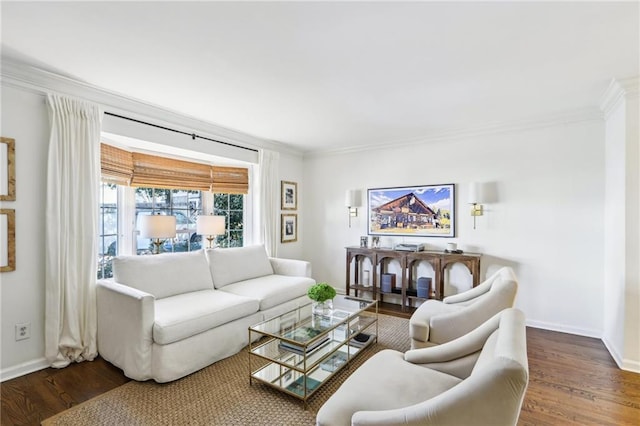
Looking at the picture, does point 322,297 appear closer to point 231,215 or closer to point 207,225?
point 207,225

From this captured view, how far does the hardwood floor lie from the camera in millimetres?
1950

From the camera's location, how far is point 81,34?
6.18 feet

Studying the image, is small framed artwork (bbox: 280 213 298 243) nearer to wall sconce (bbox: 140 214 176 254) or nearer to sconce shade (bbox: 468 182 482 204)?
wall sconce (bbox: 140 214 176 254)

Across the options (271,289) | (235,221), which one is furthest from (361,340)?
(235,221)

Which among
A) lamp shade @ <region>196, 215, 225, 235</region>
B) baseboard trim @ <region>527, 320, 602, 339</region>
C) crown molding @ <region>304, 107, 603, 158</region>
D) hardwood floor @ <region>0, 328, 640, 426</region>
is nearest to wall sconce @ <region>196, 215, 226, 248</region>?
lamp shade @ <region>196, 215, 225, 235</region>

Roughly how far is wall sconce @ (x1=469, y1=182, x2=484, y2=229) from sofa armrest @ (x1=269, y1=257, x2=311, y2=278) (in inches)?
84.6

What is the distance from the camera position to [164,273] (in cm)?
301

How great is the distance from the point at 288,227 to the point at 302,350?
2939 millimetres

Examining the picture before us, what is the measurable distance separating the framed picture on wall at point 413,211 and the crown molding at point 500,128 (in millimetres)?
621

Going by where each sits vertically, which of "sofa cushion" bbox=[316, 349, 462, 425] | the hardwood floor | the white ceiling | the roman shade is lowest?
the hardwood floor

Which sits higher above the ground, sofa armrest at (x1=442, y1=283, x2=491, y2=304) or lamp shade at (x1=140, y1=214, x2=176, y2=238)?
lamp shade at (x1=140, y1=214, x2=176, y2=238)

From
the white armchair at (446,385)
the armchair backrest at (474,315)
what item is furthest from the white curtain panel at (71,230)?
the armchair backrest at (474,315)

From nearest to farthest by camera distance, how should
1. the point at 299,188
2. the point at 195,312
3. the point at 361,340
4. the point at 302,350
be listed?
1. the point at 302,350
2. the point at 195,312
3. the point at 361,340
4. the point at 299,188

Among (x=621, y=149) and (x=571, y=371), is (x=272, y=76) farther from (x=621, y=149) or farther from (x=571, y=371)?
(x=571, y=371)
